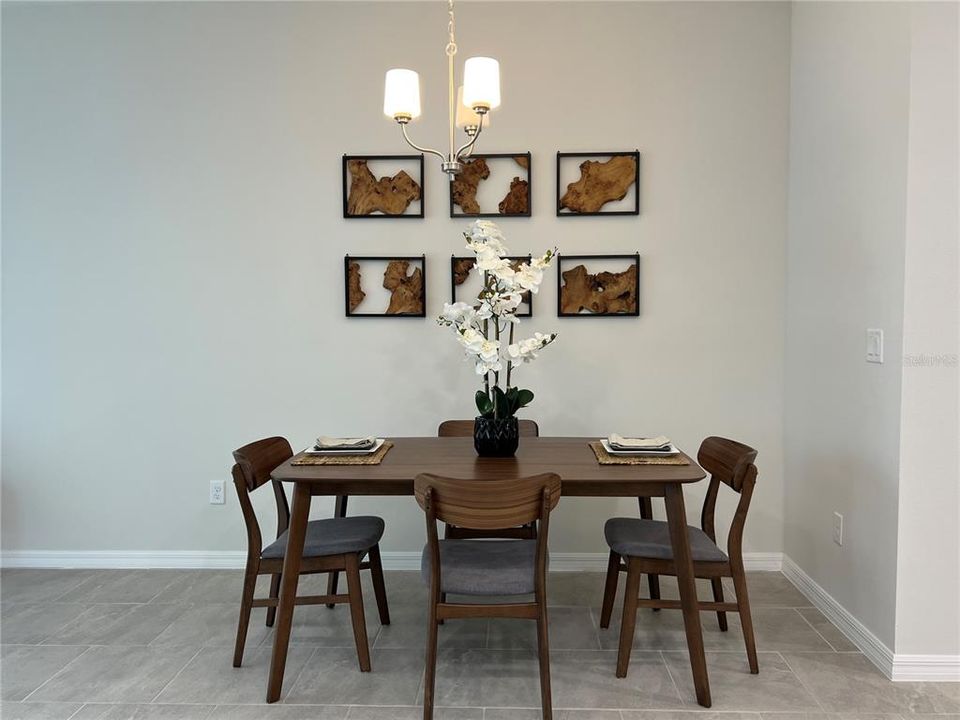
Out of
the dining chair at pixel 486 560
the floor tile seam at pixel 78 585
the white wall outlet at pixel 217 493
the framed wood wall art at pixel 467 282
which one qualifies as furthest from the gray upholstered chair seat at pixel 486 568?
the floor tile seam at pixel 78 585

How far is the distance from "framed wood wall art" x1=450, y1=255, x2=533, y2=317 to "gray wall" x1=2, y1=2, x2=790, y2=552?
8cm

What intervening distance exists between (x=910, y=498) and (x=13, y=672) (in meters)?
3.15

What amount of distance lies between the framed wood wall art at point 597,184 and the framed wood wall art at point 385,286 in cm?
77

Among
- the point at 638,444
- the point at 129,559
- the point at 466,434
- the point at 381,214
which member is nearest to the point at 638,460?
the point at 638,444

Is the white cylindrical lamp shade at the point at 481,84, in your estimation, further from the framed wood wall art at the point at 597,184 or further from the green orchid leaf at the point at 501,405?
the framed wood wall art at the point at 597,184

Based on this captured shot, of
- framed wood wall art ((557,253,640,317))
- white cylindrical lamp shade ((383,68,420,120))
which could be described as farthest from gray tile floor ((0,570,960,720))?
white cylindrical lamp shade ((383,68,420,120))

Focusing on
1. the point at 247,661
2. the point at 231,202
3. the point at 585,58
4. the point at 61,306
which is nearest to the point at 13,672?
the point at 247,661

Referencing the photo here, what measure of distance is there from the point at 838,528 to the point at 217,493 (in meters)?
2.86

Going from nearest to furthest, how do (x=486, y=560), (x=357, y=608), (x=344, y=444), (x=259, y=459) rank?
(x=486, y=560), (x=357, y=608), (x=259, y=459), (x=344, y=444)

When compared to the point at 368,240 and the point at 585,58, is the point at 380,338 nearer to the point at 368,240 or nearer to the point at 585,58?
the point at 368,240

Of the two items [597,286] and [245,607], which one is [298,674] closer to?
[245,607]

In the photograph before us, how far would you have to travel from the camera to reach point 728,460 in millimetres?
2238

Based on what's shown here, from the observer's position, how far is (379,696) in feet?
6.77

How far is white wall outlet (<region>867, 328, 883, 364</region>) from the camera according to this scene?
2.26 meters
